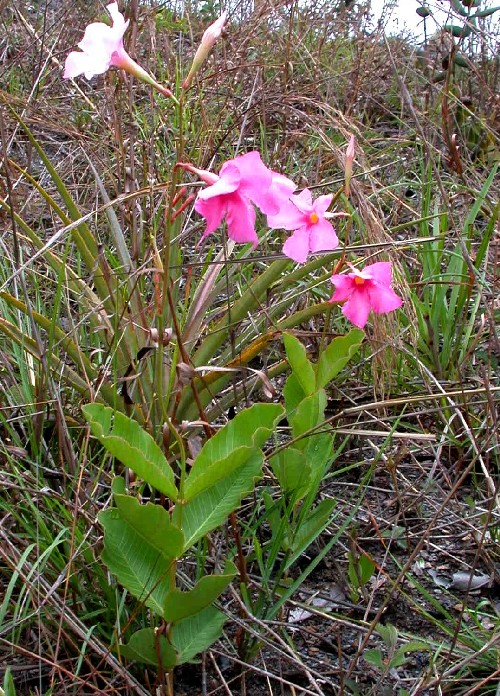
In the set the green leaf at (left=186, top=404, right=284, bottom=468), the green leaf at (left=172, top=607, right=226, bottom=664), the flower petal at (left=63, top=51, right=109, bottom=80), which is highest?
the flower petal at (left=63, top=51, right=109, bottom=80)

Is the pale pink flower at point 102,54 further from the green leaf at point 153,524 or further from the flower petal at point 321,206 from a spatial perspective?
the green leaf at point 153,524

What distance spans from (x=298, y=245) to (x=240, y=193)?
26 centimetres

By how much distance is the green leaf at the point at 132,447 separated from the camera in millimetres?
1096

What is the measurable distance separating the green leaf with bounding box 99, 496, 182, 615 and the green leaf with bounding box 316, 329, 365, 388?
481mm

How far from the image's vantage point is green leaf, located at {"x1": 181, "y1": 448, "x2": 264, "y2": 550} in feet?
3.87

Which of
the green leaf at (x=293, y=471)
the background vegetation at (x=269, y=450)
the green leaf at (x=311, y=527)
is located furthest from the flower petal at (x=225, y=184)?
the green leaf at (x=311, y=527)

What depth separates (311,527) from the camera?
1.49m

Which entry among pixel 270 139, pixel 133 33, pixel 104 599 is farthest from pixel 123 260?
pixel 270 139

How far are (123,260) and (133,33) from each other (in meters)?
0.54

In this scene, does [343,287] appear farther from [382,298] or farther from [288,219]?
[288,219]

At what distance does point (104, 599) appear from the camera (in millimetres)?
1391

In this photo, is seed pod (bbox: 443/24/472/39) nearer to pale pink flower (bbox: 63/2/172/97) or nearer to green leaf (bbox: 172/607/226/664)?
pale pink flower (bbox: 63/2/172/97)

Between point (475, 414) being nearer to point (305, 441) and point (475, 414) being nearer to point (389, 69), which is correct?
point (305, 441)

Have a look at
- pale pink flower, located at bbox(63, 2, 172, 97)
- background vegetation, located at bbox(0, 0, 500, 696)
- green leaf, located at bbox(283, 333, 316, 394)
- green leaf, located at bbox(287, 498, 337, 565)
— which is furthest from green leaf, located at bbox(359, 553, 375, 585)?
pale pink flower, located at bbox(63, 2, 172, 97)
